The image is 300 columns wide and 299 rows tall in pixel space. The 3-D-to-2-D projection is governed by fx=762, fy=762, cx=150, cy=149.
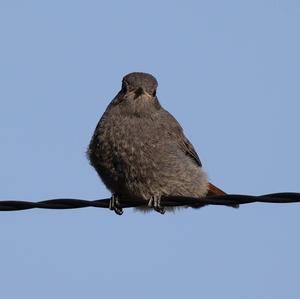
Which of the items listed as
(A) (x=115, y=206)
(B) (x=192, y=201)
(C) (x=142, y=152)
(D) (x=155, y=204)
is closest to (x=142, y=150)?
(C) (x=142, y=152)

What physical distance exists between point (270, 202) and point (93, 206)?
1544 millimetres

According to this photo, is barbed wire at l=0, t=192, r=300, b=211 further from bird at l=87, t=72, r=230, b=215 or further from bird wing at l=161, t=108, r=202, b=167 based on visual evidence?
bird wing at l=161, t=108, r=202, b=167

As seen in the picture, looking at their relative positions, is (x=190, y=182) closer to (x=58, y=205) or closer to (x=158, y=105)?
(x=158, y=105)

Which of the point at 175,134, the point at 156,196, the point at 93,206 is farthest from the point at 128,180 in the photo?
the point at 93,206

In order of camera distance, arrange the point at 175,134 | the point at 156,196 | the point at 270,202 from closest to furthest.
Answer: the point at 270,202 → the point at 156,196 → the point at 175,134

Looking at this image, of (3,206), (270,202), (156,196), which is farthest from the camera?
(156,196)

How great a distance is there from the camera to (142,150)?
326 inches

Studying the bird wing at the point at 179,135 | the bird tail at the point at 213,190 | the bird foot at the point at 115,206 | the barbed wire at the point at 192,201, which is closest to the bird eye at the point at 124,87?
the bird wing at the point at 179,135

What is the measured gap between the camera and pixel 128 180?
818 centimetres

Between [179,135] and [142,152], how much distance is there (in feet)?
2.96

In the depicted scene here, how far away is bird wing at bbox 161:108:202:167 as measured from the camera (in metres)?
8.88

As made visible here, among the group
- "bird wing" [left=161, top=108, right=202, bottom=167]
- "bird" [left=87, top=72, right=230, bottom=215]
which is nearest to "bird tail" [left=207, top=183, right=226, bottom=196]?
"bird" [left=87, top=72, right=230, bottom=215]

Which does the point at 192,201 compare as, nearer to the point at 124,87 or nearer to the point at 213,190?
the point at 213,190

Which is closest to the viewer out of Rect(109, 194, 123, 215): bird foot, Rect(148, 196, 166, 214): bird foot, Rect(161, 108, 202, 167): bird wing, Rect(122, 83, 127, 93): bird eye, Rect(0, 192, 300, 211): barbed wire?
Rect(0, 192, 300, 211): barbed wire
